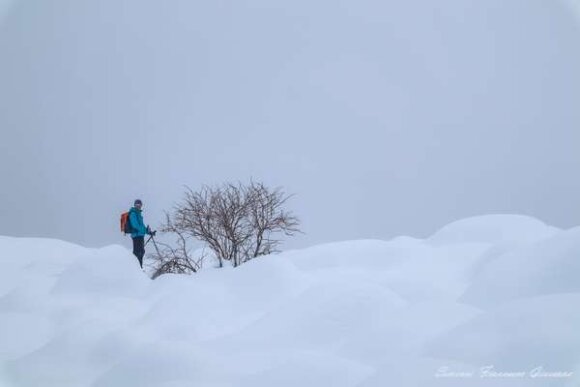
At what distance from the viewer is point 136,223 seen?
8.85m

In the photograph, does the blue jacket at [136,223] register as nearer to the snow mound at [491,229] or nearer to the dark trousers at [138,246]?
the dark trousers at [138,246]

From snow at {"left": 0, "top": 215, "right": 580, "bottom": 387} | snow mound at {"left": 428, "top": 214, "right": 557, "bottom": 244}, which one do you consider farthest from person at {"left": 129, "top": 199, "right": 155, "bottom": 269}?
snow mound at {"left": 428, "top": 214, "right": 557, "bottom": 244}

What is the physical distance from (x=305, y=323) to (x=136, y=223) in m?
5.37

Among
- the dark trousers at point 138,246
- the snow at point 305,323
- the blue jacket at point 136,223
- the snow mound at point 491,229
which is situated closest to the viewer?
the snow at point 305,323

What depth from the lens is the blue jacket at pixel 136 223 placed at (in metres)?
8.83

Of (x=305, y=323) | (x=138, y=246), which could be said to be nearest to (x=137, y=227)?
(x=138, y=246)

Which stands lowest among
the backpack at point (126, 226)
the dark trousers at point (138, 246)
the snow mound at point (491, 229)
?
the snow mound at point (491, 229)

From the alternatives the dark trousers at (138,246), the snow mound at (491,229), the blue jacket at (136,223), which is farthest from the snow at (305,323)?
the dark trousers at (138,246)

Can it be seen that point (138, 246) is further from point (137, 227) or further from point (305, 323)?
point (305, 323)

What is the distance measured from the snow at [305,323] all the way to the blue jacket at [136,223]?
4.69 ft

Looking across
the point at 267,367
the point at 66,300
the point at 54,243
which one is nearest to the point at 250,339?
the point at 267,367

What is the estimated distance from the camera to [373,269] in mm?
6906

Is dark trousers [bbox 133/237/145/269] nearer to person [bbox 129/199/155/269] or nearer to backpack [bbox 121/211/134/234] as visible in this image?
person [bbox 129/199/155/269]

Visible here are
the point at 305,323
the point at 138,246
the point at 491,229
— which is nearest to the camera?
the point at 305,323
